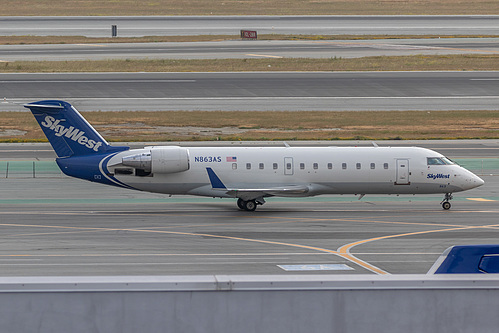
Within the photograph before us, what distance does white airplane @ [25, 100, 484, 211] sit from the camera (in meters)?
37.2

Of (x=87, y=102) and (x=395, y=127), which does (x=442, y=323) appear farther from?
(x=87, y=102)

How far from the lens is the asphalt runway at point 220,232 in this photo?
2647 centimetres

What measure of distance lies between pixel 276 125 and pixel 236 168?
2971 cm

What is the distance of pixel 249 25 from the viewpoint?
125 metres

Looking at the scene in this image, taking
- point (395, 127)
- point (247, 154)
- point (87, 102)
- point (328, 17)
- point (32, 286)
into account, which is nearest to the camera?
point (32, 286)

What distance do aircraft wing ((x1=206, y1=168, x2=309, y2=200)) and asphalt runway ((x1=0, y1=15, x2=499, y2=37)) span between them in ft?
278

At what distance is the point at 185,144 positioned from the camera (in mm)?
59500

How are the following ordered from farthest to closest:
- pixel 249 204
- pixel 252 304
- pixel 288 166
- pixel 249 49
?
1. pixel 249 49
2. pixel 249 204
3. pixel 288 166
4. pixel 252 304

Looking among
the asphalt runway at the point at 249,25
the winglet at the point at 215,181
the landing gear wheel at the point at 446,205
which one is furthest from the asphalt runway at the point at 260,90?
the winglet at the point at 215,181

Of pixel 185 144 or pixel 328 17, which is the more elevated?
pixel 328 17

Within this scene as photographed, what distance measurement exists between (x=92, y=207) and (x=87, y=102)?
119ft

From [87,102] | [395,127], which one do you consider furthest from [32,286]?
[87,102]

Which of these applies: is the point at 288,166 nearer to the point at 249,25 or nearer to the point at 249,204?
the point at 249,204

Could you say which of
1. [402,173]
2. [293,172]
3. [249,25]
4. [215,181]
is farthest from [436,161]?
[249,25]
